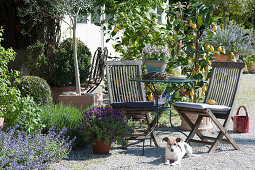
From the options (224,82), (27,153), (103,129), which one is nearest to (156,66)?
(224,82)

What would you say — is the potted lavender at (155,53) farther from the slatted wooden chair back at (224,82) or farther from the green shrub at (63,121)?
the green shrub at (63,121)

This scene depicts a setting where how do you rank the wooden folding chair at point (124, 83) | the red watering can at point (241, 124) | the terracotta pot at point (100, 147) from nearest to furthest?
the terracotta pot at point (100, 147) → the wooden folding chair at point (124, 83) → the red watering can at point (241, 124)

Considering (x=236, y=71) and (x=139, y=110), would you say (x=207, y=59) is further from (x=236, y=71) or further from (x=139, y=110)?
(x=139, y=110)

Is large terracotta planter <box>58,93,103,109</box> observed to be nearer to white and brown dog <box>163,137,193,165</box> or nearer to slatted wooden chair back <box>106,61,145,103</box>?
slatted wooden chair back <box>106,61,145,103</box>

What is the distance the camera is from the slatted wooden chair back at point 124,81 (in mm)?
5414

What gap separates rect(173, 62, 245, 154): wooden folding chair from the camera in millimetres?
4660

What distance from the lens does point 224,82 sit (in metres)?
5.21

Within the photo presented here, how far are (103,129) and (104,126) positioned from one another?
0.04 meters

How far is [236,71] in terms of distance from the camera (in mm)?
5066

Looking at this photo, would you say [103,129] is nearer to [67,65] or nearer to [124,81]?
[124,81]

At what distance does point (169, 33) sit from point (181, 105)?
94.3 inches

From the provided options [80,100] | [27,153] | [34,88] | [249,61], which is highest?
[249,61]

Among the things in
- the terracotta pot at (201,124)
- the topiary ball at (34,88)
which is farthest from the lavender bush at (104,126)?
the topiary ball at (34,88)

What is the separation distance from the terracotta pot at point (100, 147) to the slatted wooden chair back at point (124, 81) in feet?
3.17
